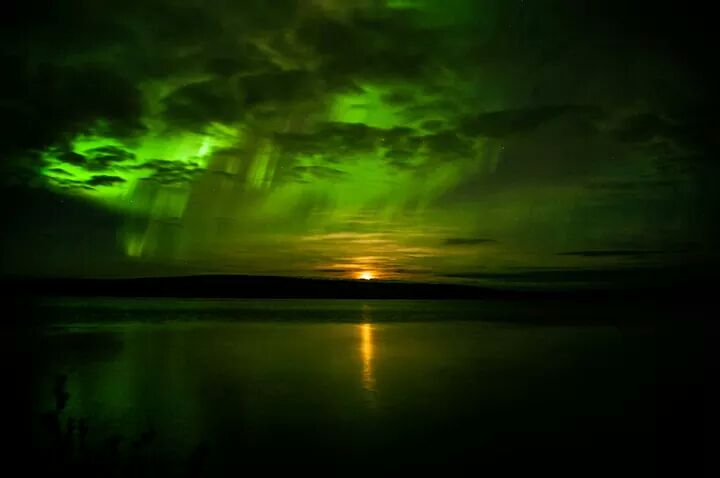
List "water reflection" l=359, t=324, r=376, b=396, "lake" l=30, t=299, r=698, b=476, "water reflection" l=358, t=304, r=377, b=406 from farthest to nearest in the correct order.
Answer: "water reflection" l=359, t=324, r=376, b=396 → "water reflection" l=358, t=304, r=377, b=406 → "lake" l=30, t=299, r=698, b=476

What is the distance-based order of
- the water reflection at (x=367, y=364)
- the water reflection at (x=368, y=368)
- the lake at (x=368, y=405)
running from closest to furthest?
1. the lake at (x=368, y=405)
2. the water reflection at (x=368, y=368)
3. the water reflection at (x=367, y=364)

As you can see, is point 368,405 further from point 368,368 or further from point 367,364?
point 367,364

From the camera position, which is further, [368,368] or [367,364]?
[367,364]

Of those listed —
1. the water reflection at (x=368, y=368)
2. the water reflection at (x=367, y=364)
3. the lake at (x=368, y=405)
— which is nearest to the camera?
the lake at (x=368, y=405)

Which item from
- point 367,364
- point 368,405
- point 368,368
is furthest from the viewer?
point 367,364

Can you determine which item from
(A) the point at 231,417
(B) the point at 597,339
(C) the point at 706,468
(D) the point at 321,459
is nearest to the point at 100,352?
(A) the point at 231,417

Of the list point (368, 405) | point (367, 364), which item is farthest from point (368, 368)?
point (368, 405)

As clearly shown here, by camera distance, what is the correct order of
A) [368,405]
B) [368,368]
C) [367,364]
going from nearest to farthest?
[368,405]
[368,368]
[367,364]

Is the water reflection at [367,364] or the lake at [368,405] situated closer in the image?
the lake at [368,405]

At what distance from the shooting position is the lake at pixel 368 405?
424 inches

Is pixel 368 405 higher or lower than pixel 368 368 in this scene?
lower

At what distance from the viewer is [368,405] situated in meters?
15.5

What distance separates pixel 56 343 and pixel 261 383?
16.8m

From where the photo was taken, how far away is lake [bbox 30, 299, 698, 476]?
10.8 metres
